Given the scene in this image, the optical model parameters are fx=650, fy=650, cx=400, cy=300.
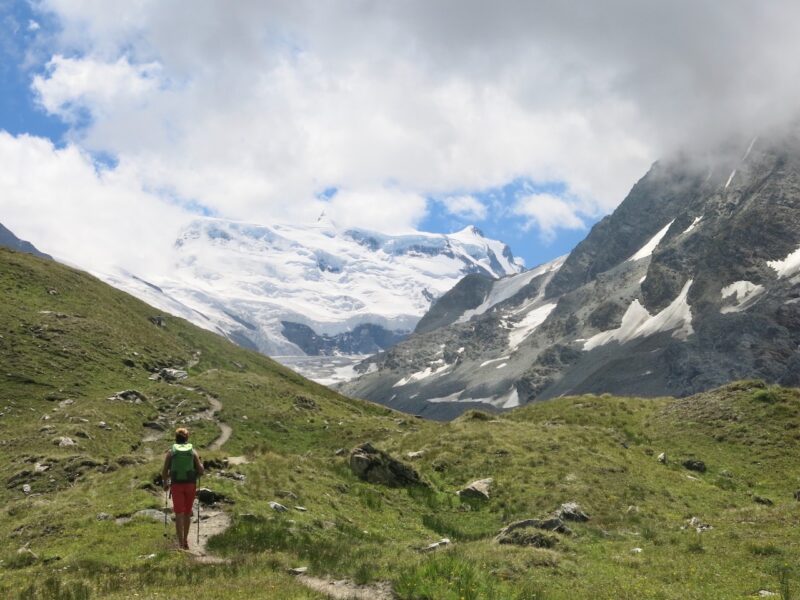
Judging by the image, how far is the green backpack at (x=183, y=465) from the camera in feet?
70.0

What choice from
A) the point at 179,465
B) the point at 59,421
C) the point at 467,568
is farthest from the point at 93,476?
the point at 467,568

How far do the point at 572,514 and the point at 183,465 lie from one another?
1673cm

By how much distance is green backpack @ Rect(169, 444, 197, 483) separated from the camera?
21344mm

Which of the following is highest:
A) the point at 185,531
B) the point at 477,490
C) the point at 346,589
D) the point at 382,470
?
the point at 382,470

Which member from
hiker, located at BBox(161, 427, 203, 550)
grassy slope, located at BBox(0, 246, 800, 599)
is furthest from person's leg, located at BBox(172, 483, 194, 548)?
grassy slope, located at BBox(0, 246, 800, 599)

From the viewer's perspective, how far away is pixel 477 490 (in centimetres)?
3491

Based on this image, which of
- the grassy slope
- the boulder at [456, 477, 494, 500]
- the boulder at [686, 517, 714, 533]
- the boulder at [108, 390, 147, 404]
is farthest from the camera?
the boulder at [108, 390, 147, 404]

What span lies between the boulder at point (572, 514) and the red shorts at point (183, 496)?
15.2m

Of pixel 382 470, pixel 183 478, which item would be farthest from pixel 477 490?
pixel 183 478

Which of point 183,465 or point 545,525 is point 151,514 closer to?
point 183,465

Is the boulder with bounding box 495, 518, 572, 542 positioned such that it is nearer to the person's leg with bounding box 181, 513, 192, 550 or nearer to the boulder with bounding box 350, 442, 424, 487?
the boulder with bounding box 350, 442, 424, 487

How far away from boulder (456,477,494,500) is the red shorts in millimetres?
17347

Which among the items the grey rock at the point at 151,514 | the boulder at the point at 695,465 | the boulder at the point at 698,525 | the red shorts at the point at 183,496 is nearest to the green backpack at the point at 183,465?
the red shorts at the point at 183,496

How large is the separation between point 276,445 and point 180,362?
35.7 meters
